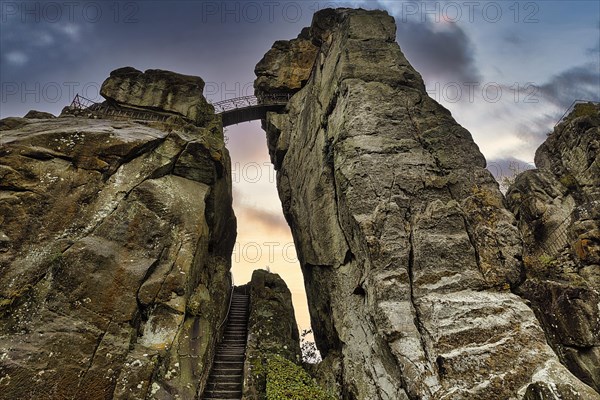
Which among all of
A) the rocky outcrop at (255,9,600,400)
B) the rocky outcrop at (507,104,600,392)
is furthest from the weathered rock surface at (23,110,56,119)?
the rocky outcrop at (507,104,600,392)

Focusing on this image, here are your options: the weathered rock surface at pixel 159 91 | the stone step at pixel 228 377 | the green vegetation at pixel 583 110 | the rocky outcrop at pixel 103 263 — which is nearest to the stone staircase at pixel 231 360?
the stone step at pixel 228 377

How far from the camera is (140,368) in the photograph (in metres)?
10.9

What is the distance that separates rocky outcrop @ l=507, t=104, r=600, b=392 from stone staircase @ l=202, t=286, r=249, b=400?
10515 mm

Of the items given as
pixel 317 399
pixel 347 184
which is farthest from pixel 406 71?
pixel 317 399

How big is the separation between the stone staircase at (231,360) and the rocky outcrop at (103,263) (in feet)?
3.11

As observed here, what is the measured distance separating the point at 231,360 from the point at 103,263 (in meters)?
6.71

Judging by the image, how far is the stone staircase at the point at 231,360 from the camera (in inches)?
527

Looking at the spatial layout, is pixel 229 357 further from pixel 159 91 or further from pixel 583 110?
pixel 583 110

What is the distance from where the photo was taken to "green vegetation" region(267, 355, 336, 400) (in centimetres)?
1220

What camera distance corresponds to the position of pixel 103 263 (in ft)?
39.6

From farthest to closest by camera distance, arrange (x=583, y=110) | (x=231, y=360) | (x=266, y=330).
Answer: (x=583, y=110) < (x=266, y=330) < (x=231, y=360)

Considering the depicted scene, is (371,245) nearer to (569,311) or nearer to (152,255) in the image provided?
(569,311)

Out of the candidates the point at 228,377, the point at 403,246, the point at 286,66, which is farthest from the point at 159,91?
the point at 403,246

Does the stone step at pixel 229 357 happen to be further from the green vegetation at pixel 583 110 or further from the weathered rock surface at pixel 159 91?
the green vegetation at pixel 583 110
